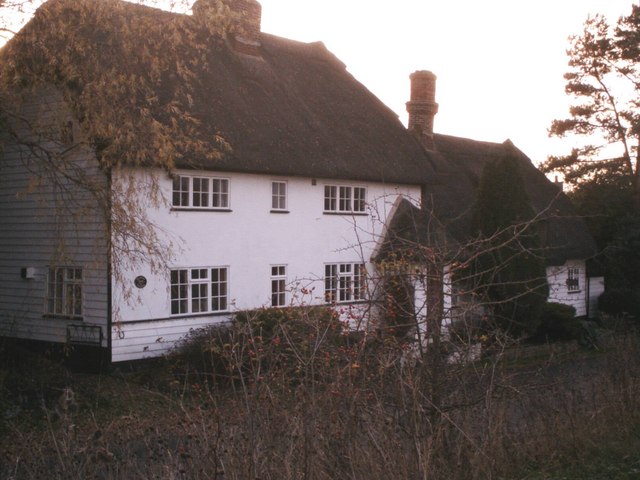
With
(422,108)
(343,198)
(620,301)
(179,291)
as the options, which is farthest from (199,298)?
(620,301)

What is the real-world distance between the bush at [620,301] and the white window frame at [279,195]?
14.8m

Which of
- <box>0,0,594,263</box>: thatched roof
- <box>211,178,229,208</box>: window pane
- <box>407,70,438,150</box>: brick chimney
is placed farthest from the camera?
<box>407,70,438,150</box>: brick chimney

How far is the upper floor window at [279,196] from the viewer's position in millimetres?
21625

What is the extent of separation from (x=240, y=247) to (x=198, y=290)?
1.66 meters

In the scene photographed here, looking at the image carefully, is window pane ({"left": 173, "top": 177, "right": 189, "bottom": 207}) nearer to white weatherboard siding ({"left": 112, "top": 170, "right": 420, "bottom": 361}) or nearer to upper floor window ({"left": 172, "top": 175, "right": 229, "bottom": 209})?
upper floor window ({"left": 172, "top": 175, "right": 229, "bottom": 209})

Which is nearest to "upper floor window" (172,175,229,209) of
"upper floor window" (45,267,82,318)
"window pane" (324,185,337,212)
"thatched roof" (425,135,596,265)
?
"upper floor window" (45,267,82,318)

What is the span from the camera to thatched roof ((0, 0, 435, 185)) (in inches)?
563

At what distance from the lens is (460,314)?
24.9 feet

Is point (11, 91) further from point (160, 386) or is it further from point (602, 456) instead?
point (602, 456)

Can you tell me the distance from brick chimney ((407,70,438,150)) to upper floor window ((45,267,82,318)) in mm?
14880

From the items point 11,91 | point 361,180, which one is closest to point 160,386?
point 11,91

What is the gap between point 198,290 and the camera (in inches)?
767

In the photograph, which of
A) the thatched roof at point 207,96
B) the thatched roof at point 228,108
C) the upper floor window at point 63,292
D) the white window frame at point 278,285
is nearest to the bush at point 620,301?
the thatched roof at point 228,108

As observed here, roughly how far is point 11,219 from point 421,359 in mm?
15213
